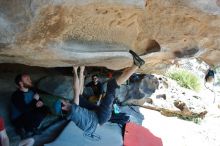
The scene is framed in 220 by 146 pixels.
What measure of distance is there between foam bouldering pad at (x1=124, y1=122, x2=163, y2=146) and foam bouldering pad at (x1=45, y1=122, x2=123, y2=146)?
0.33ft

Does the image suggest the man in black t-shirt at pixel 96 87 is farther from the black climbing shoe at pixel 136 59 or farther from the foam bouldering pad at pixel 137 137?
the black climbing shoe at pixel 136 59

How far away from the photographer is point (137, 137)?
229 inches

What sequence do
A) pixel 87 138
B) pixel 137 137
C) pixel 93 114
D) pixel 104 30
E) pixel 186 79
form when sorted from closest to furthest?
pixel 104 30, pixel 93 114, pixel 87 138, pixel 137 137, pixel 186 79

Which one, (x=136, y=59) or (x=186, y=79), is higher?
(x=136, y=59)

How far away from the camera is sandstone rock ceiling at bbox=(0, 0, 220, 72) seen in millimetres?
3611

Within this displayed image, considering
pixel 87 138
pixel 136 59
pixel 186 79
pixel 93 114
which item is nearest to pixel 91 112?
pixel 93 114

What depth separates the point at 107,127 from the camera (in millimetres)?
5664

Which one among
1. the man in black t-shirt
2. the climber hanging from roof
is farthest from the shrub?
the climber hanging from roof

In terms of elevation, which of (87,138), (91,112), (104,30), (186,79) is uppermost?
(104,30)

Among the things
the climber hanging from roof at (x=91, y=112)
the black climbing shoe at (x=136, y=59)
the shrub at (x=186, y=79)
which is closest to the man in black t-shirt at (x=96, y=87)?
the climber hanging from roof at (x=91, y=112)

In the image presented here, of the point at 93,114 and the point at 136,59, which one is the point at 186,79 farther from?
the point at 93,114

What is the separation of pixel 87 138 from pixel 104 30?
1473mm

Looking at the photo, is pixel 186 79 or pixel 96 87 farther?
pixel 186 79

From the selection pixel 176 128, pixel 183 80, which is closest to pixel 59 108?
pixel 176 128
